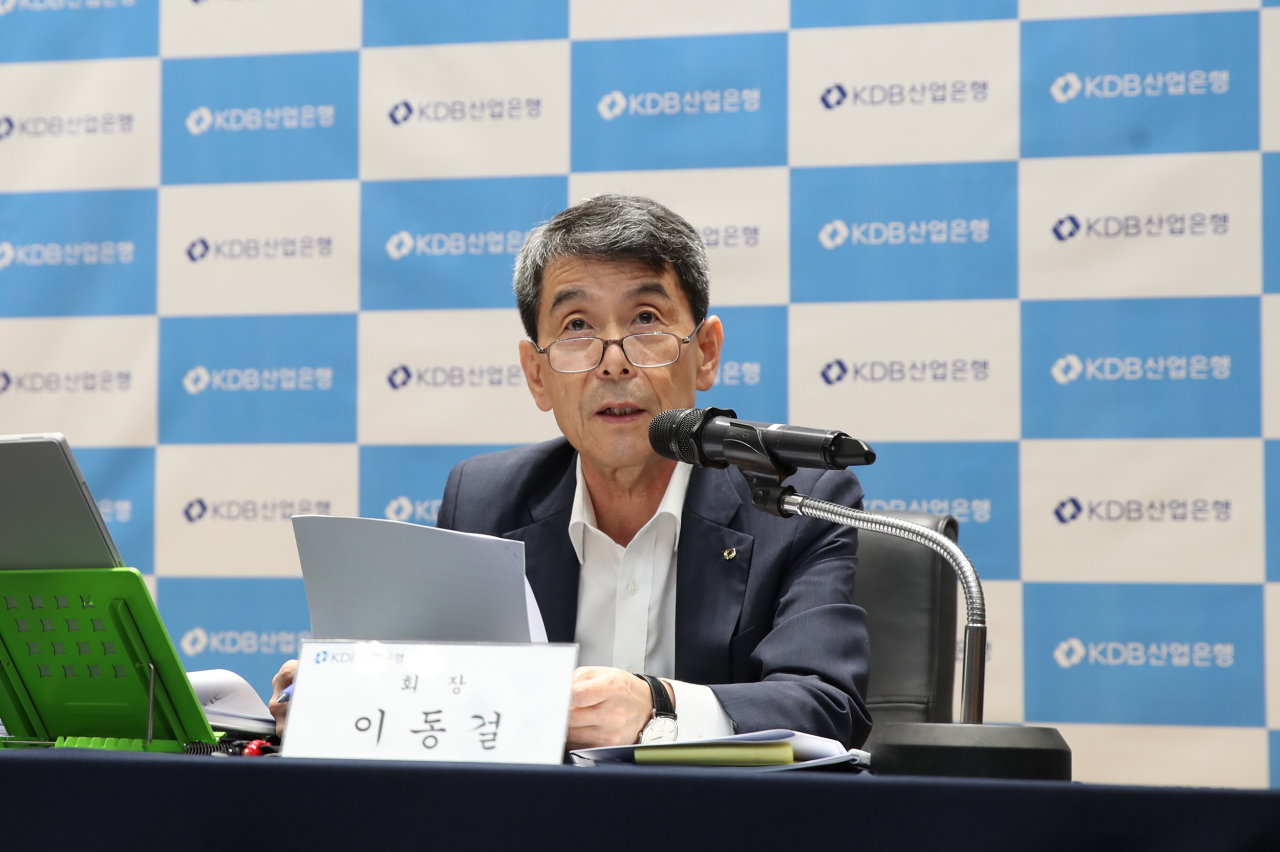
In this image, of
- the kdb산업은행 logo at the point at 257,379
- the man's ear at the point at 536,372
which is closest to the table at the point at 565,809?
the man's ear at the point at 536,372

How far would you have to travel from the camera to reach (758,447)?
3.18 ft

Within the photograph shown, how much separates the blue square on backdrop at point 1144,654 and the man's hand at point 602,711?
1641 mm

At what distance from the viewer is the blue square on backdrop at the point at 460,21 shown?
2633mm

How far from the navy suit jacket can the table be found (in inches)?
20.6

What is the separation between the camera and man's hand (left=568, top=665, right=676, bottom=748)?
3.31 feet

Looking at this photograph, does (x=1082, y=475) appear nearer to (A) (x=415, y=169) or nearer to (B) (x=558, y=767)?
(A) (x=415, y=169)

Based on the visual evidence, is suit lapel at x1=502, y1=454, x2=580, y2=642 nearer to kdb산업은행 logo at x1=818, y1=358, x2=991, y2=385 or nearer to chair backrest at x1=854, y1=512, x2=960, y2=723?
chair backrest at x1=854, y1=512, x2=960, y2=723

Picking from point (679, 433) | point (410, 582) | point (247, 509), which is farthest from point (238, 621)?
point (679, 433)

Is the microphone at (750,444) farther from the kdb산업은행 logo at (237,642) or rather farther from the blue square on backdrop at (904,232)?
the kdb산업은행 logo at (237,642)

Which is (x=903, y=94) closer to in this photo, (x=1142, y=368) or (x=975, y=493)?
(x=1142, y=368)

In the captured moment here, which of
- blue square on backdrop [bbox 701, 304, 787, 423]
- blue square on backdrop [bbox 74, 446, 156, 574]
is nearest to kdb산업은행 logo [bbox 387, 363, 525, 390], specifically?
blue square on backdrop [bbox 701, 304, 787, 423]

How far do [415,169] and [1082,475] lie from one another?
1745mm

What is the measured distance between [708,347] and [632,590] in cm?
41

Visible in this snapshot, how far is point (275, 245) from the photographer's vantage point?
2.71 m
